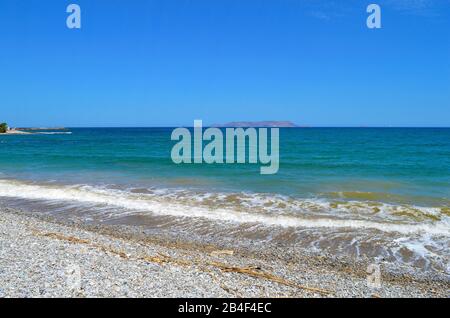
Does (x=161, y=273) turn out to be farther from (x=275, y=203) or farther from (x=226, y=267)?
(x=275, y=203)

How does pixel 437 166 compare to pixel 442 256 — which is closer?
pixel 442 256

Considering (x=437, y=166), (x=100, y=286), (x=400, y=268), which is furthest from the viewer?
(x=437, y=166)

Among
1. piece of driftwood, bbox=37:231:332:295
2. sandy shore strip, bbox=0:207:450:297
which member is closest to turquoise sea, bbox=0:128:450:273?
sandy shore strip, bbox=0:207:450:297

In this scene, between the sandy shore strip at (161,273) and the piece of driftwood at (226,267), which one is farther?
the piece of driftwood at (226,267)

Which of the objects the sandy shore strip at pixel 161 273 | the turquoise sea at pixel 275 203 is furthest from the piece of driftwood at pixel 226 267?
the turquoise sea at pixel 275 203

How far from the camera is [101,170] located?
26.0m

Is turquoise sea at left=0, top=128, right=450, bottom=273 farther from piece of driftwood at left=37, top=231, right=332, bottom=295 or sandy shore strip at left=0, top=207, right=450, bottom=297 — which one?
piece of driftwood at left=37, top=231, right=332, bottom=295

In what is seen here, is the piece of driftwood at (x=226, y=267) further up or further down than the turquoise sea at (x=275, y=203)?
further up

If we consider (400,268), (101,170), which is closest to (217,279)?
(400,268)

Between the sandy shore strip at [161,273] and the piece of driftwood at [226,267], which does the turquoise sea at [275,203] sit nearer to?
the sandy shore strip at [161,273]

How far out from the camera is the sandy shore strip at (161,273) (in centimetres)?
602

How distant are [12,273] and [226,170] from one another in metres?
19.0

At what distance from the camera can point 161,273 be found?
6828 mm
